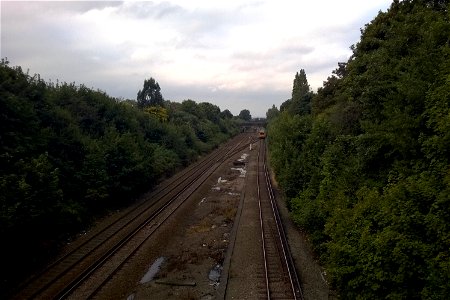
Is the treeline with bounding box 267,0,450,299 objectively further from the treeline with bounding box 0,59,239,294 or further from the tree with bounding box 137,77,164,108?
the tree with bounding box 137,77,164,108

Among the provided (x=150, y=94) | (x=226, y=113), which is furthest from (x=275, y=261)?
(x=226, y=113)

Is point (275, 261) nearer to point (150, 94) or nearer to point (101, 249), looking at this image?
point (101, 249)

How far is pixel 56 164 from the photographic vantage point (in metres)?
24.0

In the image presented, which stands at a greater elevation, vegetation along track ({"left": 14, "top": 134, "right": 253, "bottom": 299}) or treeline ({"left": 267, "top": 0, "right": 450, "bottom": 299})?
treeline ({"left": 267, "top": 0, "right": 450, "bottom": 299})

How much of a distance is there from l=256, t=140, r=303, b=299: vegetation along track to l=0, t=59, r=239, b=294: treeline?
35.9 feet

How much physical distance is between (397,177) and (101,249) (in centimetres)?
1516

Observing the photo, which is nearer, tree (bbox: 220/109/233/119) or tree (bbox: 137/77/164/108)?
tree (bbox: 137/77/164/108)

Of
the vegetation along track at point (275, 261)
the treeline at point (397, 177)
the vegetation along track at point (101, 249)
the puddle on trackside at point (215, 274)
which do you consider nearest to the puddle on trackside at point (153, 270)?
the vegetation along track at point (101, 249)

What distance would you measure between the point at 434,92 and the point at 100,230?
790 inches

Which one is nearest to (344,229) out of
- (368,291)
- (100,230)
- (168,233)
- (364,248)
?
(364,248)

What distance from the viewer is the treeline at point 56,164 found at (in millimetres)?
17219

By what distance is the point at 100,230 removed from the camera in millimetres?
23641

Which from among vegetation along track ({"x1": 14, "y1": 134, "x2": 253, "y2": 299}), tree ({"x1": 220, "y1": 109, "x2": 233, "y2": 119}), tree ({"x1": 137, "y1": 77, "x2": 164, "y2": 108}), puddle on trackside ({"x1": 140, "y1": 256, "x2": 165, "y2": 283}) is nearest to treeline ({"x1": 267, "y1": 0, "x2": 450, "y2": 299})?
puddle on trackside ({"x1": 140, "y1": 256, "x2": 165, "y2": 283})

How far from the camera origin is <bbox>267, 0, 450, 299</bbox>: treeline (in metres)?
10.1
